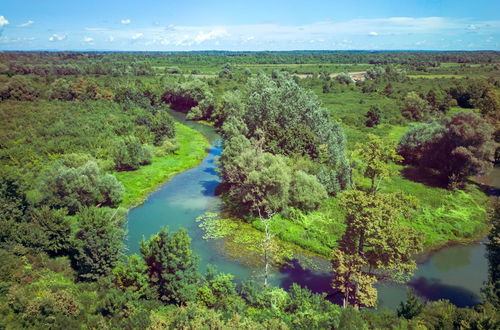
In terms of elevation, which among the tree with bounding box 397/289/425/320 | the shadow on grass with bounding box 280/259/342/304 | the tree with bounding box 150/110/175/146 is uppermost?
the tree with bounding box 150/110/175/146

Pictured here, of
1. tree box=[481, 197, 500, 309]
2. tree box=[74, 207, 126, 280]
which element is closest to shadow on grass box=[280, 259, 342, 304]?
tree box=[481, 197, 500, 309]

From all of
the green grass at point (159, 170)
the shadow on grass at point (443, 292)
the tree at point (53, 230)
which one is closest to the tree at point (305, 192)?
the shadow on grass at point (443, 292)

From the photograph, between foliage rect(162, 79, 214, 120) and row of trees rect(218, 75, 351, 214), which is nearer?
row of trees rect(218, 75, 351, 214)

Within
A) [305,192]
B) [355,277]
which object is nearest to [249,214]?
[305,192]

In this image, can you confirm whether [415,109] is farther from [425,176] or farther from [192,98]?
[192,98]

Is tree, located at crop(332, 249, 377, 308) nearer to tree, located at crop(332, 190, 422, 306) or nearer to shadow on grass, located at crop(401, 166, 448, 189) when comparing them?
tree, located at crop(332, 190, 422, 306)

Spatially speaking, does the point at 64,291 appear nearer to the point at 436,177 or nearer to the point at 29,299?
the point at 29,299
